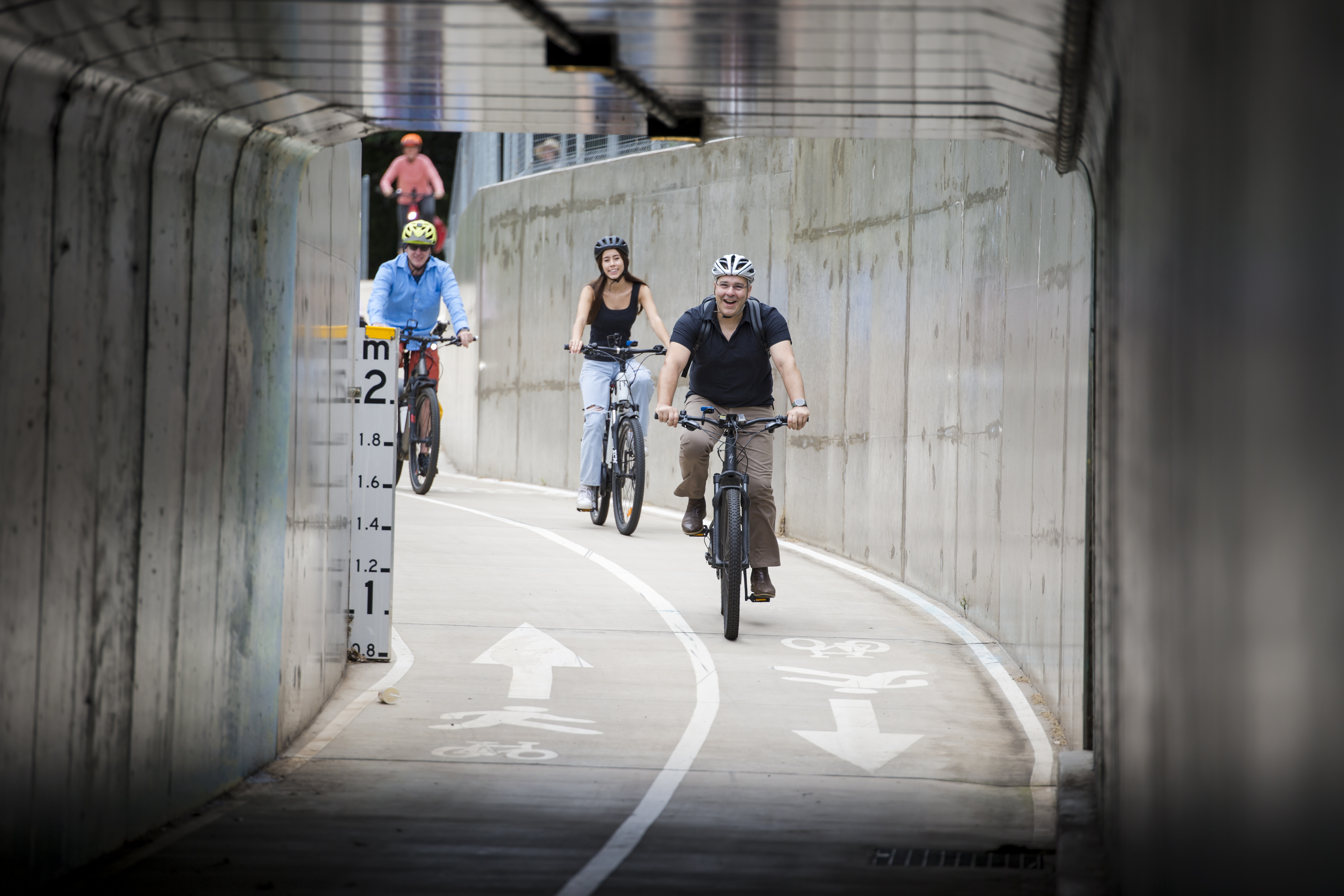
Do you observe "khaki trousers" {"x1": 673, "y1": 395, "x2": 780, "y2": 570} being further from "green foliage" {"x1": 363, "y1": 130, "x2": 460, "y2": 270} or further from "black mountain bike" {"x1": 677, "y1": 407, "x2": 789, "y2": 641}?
"green foliage" {"x1": 363, "y1": 130, "x2": 460, "y2": 270}

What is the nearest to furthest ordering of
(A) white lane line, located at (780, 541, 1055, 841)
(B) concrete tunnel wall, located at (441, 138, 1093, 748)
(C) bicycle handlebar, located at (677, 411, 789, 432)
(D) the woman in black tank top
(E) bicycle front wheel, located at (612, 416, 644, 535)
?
(A) white lane line, located at (780, 541, 1055, 841) < (B) concrete tunnel wall, located at (441, 138, 1093, 748) < (C) bicycle handlebar, located at (677, 411, 789, 432) < (E) bicycle front wheel, located at (612, 416, 644, 535) < (D) the woman in black tank top

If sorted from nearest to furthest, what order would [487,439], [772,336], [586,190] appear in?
[772,336] < [586,190] < [487,439]

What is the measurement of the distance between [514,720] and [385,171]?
43659mm

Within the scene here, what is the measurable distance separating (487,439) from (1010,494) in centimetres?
1540

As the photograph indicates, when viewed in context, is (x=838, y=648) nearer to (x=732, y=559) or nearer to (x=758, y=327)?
(x=732, y=559)

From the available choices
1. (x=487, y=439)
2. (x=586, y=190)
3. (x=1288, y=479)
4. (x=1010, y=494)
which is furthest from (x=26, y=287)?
(x=487, y=439)

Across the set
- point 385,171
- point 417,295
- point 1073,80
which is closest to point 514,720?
point 1073,80

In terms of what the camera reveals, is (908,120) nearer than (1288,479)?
No

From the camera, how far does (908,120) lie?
7184 mm

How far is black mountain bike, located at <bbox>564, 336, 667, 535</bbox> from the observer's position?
45.9 feet

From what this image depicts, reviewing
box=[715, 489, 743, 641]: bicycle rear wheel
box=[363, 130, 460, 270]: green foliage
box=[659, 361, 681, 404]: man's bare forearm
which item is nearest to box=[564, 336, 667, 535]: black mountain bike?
box=[659, 361, 681, 404]: man's bare forearm

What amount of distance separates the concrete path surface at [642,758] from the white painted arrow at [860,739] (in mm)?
24

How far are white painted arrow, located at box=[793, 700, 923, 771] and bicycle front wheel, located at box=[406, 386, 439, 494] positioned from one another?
7.70 metres

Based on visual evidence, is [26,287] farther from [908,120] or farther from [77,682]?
[908,120]
